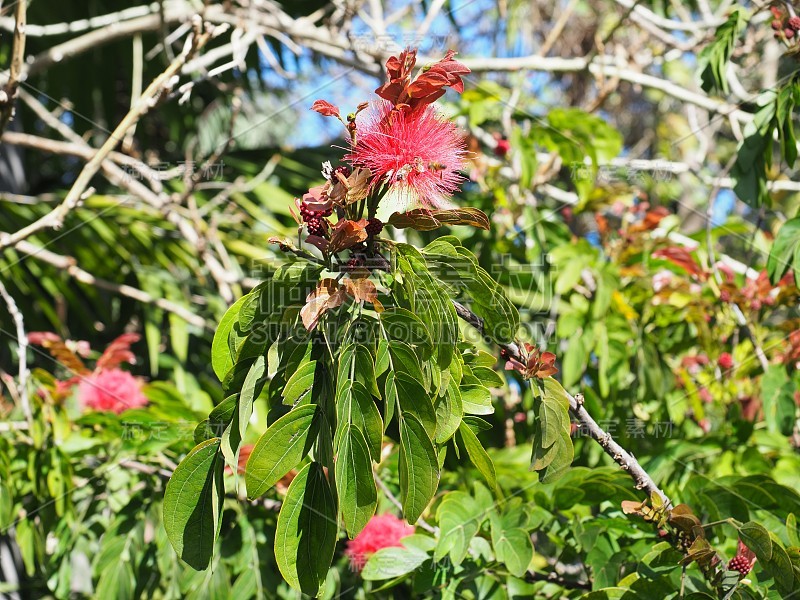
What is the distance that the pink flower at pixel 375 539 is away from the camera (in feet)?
5.09

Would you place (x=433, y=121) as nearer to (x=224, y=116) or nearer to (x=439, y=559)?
(x=439, y=559)

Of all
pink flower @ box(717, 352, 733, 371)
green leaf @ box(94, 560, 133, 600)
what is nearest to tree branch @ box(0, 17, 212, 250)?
green leaf @ box(94, 560, 133, 600)

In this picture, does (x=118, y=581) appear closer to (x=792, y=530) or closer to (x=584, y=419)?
(x=584, y=419)

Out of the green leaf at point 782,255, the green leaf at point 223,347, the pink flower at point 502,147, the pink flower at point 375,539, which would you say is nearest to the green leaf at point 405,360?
the green leaf at point 223,347

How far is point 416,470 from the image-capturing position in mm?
913

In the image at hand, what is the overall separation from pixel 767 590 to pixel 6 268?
211 cm

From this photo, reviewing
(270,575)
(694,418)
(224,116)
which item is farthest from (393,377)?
(224,116)

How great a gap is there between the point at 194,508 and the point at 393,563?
49 centimetres

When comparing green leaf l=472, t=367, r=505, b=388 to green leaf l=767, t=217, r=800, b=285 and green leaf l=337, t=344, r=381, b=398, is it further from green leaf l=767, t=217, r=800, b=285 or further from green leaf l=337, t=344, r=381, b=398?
green leaf l=767, t=217, r=800, b=285

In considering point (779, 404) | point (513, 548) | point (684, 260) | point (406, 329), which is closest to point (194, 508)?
point (406, 329)

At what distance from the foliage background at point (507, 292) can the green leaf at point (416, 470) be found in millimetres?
397

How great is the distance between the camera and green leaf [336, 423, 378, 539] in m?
0.89

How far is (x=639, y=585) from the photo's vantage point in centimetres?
111

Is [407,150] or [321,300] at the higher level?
[407,150]
